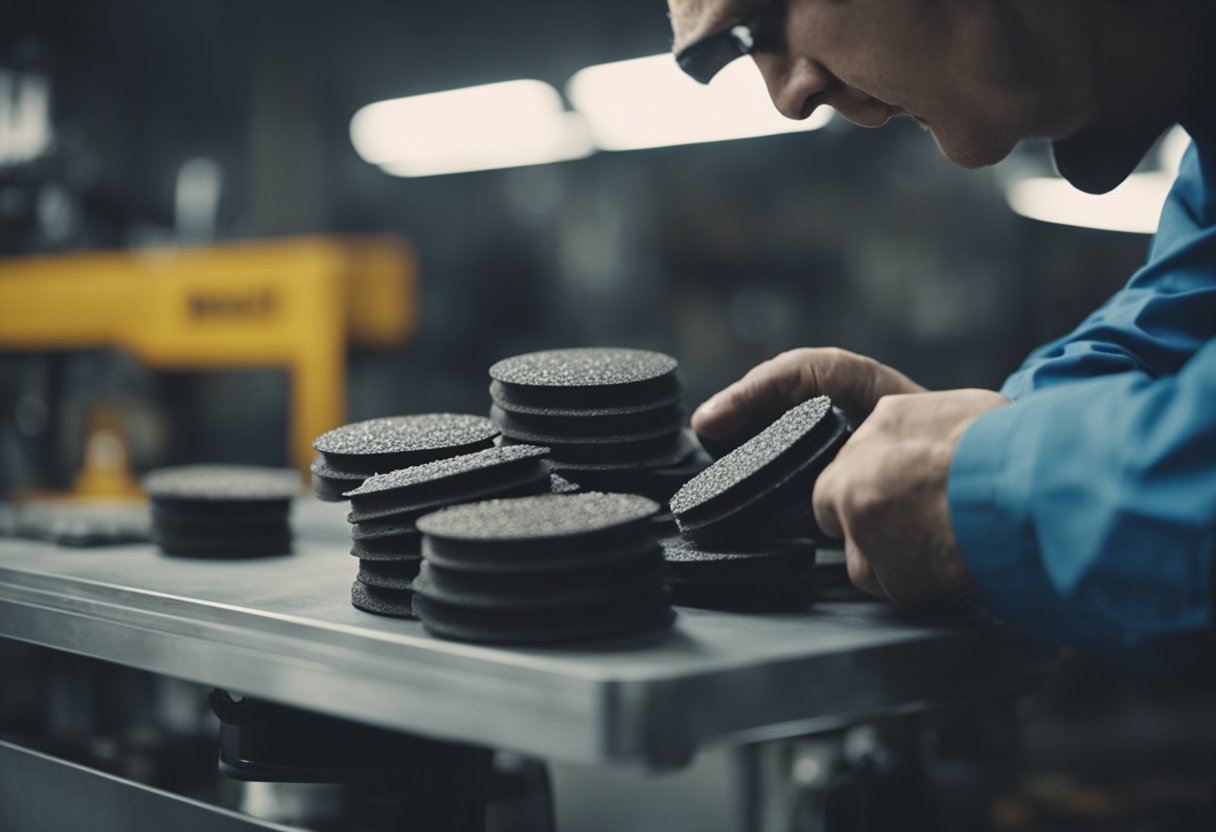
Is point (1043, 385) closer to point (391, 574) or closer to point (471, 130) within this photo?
point (391, 574)

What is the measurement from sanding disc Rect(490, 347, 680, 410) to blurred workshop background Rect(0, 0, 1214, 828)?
292cm

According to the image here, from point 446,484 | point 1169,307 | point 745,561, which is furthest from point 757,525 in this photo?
point 1169,307

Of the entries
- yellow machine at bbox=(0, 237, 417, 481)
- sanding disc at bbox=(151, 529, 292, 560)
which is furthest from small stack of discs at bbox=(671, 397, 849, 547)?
yellow machine at bbox=(0, 237, 417, 481)

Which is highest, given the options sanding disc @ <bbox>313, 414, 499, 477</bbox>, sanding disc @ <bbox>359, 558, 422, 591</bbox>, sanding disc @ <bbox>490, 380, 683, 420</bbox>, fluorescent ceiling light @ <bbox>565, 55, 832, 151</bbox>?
fluorescent ceiling light @ <bbox>565, 55, 832, 151</bbox>

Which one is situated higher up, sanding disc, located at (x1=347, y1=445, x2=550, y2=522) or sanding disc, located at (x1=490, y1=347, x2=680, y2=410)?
sanding disc, located at (x1=490, y1=347, x2=680, y2=410)

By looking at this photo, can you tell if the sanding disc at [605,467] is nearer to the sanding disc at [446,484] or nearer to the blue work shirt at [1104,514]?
the sanding disc at [446,484]

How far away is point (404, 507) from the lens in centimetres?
92

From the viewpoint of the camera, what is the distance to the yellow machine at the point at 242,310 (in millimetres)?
2686

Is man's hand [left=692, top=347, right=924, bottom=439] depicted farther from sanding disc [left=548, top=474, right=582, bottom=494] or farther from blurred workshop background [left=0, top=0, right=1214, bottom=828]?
blurred workshop background [left=0, top=0, right=1214, bottom=828]

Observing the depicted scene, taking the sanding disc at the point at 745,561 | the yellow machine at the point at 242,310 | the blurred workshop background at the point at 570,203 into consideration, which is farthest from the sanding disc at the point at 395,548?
the blurred workshop background at the point at 570,203

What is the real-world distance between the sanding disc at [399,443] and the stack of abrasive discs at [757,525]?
8.5 inches

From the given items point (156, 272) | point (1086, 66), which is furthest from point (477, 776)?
point (156, 272)

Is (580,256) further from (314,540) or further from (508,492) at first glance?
(508,492)

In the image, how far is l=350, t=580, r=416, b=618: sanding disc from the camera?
899 millimetres
